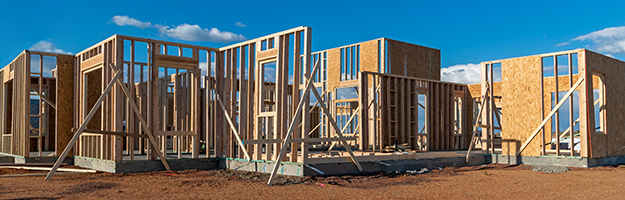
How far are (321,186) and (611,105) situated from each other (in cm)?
1075

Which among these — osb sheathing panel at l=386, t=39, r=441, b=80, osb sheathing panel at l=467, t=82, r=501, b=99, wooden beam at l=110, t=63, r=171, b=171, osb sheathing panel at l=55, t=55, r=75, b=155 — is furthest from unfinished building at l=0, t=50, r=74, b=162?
osb sheathing panel at l=467, t=82, r=501, b=99

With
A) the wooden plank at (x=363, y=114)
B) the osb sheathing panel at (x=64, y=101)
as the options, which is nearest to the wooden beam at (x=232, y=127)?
the osb sheathing panel at (x=64, y=101)

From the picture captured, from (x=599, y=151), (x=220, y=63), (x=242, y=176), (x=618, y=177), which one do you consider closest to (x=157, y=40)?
(x=220, y=63)

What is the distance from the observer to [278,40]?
1178 cm

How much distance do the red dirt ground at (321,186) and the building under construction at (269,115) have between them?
653 millimetres

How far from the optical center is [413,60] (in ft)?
76.9

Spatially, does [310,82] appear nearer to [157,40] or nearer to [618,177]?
[157,40]

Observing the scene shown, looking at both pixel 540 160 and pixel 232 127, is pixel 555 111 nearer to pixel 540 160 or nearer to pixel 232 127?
pixel 540 160

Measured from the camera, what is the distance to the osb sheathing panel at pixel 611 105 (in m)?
14.7

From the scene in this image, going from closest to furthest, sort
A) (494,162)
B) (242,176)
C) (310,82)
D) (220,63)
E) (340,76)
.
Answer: (310,82) → (242,176) → (220,63) → (494,162) → (340,76)

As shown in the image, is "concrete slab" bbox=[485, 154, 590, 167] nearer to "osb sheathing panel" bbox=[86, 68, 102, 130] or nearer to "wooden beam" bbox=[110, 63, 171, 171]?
"wooden beam" bbox=[110, 63, 171, 171]

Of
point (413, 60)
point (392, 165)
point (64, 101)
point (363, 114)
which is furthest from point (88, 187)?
point (413, 60)

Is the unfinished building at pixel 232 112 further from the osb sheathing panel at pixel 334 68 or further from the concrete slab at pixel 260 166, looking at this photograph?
the osb sheathing panel at pixel 334 68

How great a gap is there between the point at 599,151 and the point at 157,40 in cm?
1280
